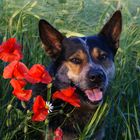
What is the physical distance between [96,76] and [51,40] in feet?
2.19

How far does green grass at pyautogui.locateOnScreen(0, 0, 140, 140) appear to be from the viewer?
4.17 m

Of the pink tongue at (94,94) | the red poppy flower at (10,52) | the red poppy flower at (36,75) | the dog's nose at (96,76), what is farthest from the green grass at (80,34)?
the red poppy flower at (10,52)

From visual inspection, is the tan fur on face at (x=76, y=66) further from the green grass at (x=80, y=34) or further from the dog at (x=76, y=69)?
the green grass at (x=80, y=34)

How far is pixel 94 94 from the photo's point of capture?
4.53m

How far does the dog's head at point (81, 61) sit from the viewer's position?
449 centimetres

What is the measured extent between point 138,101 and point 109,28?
0.82 meters

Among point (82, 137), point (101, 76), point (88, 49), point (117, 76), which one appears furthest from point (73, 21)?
point (82, 137)

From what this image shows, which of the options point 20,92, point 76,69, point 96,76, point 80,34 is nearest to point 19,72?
point 20,92

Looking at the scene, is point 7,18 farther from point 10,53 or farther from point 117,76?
point 10,53

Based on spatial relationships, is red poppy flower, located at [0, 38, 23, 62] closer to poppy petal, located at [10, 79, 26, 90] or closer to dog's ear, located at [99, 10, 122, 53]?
poppy petal, located at [10, 79, 26, 90]

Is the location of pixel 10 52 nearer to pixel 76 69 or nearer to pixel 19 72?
pixel 19 72

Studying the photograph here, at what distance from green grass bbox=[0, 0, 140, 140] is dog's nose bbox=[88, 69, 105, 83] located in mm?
218

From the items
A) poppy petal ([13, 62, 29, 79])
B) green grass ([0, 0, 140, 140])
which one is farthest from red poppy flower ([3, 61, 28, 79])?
green grass ([0, 0, 140, 140])

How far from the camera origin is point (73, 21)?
6.45m
